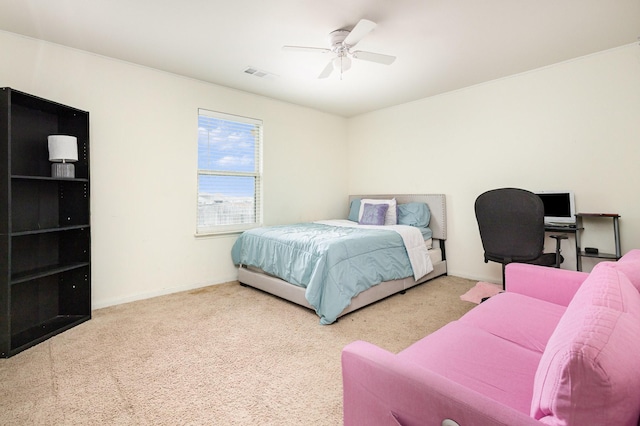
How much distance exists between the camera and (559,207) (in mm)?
3223

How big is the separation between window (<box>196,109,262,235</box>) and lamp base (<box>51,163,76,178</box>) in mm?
1360

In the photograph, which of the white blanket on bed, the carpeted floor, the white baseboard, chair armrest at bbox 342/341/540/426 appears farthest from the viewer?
the white blanket on bed

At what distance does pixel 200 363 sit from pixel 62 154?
2.08 metres

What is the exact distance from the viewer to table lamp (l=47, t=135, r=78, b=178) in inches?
99.2

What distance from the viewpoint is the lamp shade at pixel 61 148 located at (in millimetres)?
2516

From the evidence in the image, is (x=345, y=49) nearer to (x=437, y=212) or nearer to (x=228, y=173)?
(x=228, y=173)

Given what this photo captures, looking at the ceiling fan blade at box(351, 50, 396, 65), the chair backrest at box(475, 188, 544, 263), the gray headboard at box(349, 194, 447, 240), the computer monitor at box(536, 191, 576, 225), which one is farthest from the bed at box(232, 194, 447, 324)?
the ceiling fan blade at box(351, 50, 396, 65)

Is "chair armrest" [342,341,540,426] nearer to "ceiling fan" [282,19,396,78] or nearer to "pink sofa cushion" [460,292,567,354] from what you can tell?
"pink sofa cushion" [460,292,567,354]

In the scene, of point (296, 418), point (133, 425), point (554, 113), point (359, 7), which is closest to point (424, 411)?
point (296, 418)

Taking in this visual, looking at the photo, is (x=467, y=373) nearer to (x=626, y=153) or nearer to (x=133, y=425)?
(x=133, y=425)

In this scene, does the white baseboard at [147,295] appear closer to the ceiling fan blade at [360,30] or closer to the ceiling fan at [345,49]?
the ceiling fan at [345,49]

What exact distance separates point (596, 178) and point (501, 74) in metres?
1.54

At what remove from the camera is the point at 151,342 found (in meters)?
2.35

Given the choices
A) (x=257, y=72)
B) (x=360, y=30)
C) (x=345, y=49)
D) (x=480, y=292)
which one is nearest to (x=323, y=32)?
(x=345, y=49)
